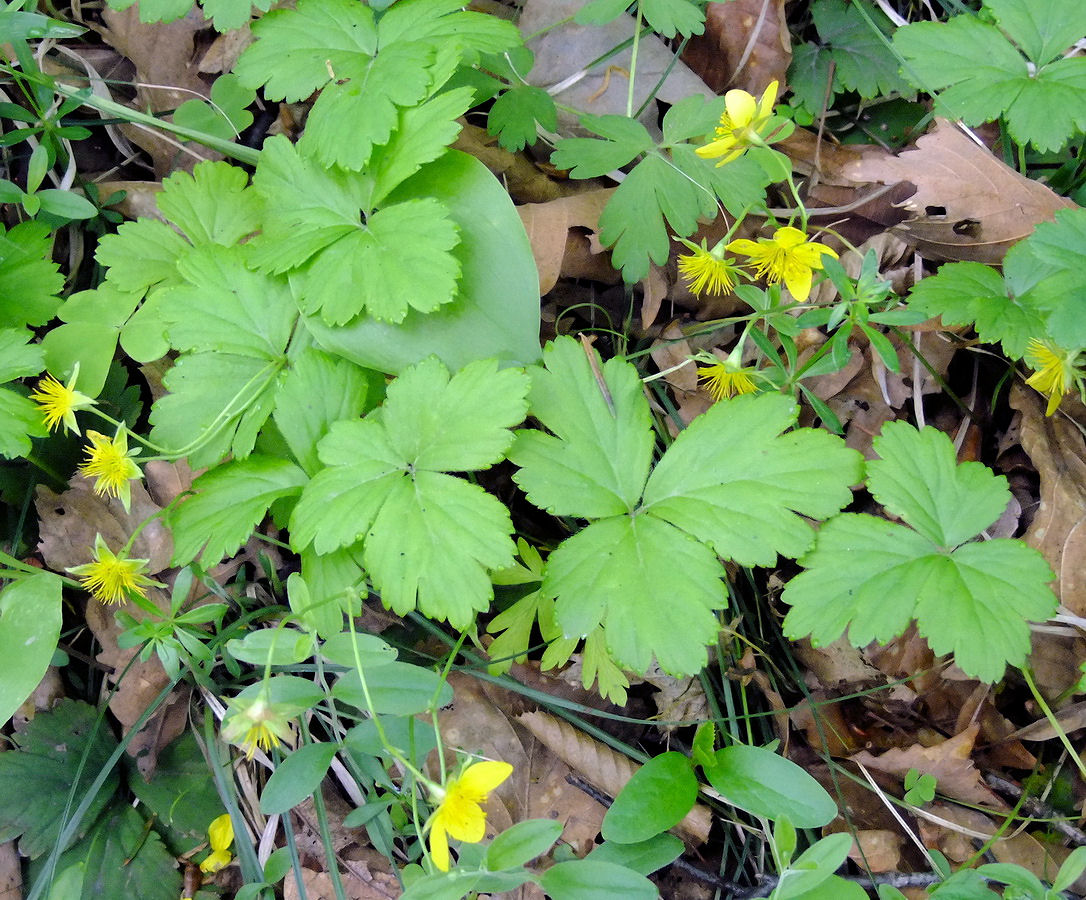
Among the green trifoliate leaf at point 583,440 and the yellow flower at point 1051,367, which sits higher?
the yellow flower at point 1051,367

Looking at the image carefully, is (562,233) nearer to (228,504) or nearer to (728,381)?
(728,381)

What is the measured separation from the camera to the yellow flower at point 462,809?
122 cm

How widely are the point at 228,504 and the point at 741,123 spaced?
129 cm

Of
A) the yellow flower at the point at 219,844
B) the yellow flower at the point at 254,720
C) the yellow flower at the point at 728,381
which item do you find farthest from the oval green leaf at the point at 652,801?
the yellow flower at the point at 219,844

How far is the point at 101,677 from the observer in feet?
6.72

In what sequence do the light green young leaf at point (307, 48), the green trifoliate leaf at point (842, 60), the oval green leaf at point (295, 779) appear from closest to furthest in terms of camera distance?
the oval green leaf at point (295, 779) < the light green young leaf at point (307, 48) < the green trifoliate leaf at point (842, 60)

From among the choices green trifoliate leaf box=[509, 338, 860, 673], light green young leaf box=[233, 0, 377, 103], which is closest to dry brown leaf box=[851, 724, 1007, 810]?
green trifoliate leaf box=[509, 338, 860, 673]

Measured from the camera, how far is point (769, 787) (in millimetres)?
1582

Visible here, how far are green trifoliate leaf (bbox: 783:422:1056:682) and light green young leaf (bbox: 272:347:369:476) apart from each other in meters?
0.97

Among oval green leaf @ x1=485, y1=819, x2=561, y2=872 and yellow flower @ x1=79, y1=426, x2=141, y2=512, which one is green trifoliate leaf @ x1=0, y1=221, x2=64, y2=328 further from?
oval green leaf @ x1=485, y1=819, x2=561, y2=872

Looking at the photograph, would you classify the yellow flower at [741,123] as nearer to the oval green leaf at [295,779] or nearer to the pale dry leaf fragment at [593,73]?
the pale dry leaf fragment at [593,73]

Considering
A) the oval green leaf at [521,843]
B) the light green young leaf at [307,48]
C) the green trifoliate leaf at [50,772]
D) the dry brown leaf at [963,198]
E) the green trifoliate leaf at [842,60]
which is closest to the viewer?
the oval green leaf at [521,843]

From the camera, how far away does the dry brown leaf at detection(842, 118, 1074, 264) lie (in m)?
1.99

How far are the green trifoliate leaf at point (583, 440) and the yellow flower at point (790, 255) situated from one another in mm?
360
